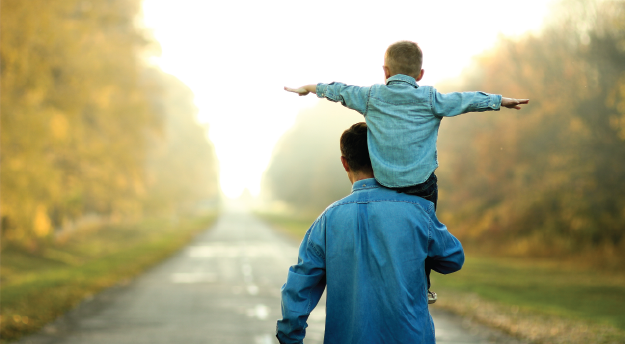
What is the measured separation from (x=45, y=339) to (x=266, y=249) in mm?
21463

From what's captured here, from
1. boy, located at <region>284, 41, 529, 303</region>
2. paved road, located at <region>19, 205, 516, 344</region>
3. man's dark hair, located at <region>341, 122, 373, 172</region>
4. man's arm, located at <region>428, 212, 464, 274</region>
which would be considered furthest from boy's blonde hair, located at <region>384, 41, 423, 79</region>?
paved road, located at <region>19, 205, 516, 344</region>

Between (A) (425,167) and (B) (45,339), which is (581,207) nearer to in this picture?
(B) (45,339)

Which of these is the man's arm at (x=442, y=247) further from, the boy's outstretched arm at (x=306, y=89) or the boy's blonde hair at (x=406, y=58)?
the boy's outstretched arm at (x=306, y=89)

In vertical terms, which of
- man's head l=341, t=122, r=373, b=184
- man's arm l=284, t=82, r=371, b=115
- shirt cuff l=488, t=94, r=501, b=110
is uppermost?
man's arm l=284, t=82, r=371, b=115

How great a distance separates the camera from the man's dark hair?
298 cm

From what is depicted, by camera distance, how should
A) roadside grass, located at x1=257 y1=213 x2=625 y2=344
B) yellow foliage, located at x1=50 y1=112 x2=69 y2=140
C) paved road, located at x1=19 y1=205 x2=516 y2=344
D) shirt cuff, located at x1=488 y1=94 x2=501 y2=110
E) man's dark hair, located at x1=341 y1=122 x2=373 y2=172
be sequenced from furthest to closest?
yellow foliage, located at x1=50 y1=112 x2=69 y2=140, roadside grass, located at x1=257 y1=213 x2=625 y2=344, paved road, located at x1=19 y1=205 x2=516 y2=344, man's dark hair, located at x1=341 y1=122 x2=373 y2=172, shirt cuff, located at x1=488 y1=94 x2=501 y2=110

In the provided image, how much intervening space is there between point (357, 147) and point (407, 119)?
301 mm

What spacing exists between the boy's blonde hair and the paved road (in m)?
6.43

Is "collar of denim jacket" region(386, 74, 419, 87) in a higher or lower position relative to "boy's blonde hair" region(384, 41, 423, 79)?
lower

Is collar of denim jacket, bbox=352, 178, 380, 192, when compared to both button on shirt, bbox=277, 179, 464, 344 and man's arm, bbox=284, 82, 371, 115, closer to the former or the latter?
button on shirt, bbox=277, 179, 464, 344

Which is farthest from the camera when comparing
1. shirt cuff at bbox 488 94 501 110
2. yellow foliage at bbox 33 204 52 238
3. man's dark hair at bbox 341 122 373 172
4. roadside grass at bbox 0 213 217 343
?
yellow foliage at bbox 33 204 52 238

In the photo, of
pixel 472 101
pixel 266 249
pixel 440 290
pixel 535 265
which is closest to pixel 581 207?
pixel 535 265

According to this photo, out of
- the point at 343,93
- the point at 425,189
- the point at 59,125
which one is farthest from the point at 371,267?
the point at 59,125

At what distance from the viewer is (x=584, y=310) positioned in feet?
43.0
